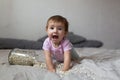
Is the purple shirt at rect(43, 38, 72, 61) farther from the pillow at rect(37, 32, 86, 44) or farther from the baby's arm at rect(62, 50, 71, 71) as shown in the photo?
the pillow at rect(37, 32, 86, 44)

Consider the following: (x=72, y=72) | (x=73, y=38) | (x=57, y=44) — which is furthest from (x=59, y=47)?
(x=73, y=38)

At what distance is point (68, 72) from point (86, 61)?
0.62ft

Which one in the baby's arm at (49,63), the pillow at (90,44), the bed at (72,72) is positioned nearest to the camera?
the bed at (72,72)

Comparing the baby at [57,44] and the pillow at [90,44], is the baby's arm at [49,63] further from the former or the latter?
the pillow at [90,44]

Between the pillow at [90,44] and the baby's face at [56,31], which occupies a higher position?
the baby's face at [56,31]

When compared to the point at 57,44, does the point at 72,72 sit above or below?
below

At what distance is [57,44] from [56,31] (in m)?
0.11

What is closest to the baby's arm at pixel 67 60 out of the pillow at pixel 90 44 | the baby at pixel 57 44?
the baby at pixel 57 44

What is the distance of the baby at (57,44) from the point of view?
1.38m

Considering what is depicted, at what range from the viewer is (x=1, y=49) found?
6.34 feet

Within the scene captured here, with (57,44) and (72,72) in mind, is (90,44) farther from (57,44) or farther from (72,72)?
(72,72)

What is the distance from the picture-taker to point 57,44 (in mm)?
1457

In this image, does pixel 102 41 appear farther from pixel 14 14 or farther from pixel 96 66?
pixel 96 66

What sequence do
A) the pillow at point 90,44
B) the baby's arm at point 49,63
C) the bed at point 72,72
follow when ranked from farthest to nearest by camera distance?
the pillow at point 90,44 → the baby's arm at point 49,63 → the bed at point 72,72
